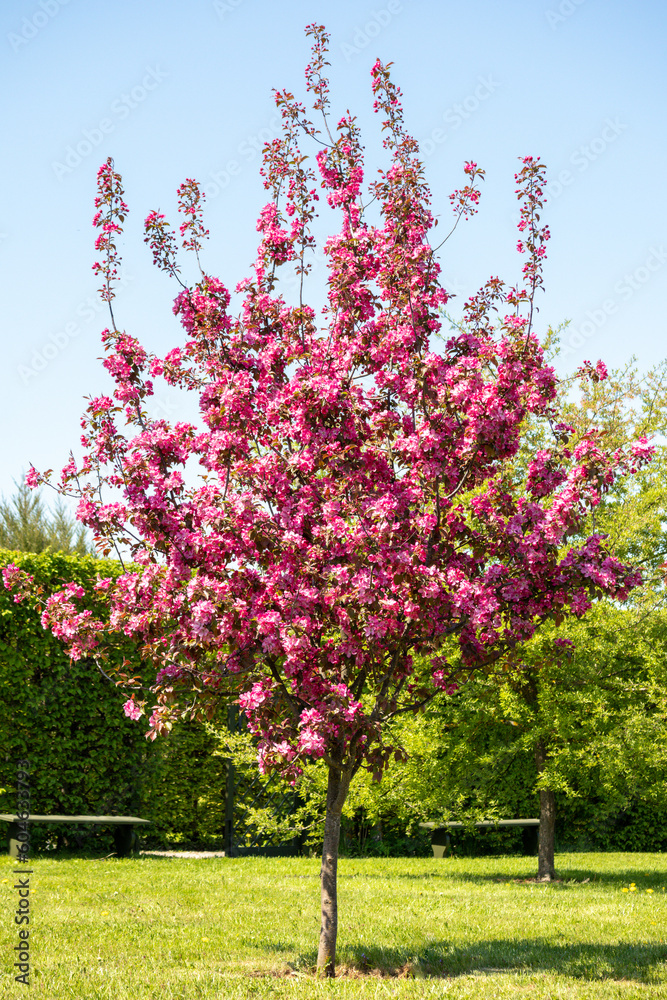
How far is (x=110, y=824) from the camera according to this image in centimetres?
1294

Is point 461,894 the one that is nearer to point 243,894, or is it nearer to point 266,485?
point 243,894

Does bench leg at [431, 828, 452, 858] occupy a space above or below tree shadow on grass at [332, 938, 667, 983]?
below

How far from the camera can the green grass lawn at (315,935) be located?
19.2ft

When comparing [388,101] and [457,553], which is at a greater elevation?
[388,101]

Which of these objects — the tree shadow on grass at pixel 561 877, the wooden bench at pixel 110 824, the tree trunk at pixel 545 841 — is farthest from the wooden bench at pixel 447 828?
the wooden bench at pixel 110 824

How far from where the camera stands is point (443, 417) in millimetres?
6035

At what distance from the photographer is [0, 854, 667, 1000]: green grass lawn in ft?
19.2

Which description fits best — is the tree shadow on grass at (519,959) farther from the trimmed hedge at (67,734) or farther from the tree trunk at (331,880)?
the trimmed hedge at (67,734)

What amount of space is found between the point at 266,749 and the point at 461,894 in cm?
582

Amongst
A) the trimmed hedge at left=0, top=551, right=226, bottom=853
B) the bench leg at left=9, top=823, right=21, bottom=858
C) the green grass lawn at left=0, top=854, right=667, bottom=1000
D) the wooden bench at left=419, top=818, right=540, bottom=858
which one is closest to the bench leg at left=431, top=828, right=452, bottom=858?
Answer: the wooden bench at left=419, top=818, right=540, bottom=858

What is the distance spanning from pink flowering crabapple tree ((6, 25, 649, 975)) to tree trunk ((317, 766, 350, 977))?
2cm

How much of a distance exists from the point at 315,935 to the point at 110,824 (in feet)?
20.7

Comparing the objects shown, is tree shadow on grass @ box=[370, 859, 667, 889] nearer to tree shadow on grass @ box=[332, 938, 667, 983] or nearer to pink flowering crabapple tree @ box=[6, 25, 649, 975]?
tree shadow on grass @ box=[332, 938, 667, 983]

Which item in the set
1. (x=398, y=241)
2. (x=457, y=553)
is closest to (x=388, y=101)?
(x=398, y=241)
